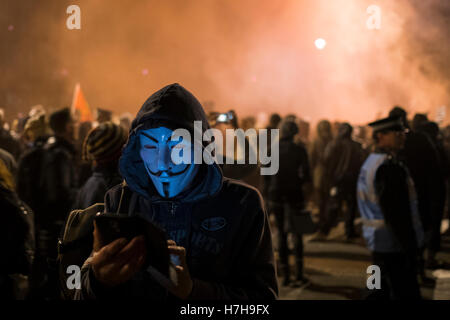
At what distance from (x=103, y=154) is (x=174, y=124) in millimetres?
1617

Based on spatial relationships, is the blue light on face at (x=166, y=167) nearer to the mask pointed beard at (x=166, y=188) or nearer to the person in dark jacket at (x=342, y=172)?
the mask pointed beard at (x=166, y=188)

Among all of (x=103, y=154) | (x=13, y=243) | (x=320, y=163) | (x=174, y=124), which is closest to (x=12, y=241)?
(x=13, y=243)

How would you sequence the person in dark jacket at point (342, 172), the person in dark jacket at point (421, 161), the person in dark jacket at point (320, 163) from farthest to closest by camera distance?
1. the person in dark jacket at point (320, 163)
2. the person in dark jacket at point (342, 172)
3. the person in dark jacket at point (421, 161)

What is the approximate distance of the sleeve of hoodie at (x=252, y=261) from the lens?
5.39 ft

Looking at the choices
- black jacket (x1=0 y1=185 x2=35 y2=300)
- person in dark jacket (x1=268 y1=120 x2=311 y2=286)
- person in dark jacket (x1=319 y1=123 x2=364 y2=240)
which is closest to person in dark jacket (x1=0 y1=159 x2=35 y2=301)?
black jacket (x1=0 y1=185 x2=35 y2=300)

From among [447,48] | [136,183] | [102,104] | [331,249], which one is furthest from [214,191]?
[102,104]

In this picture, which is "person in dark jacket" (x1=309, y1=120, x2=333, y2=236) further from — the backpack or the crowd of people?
the backpack

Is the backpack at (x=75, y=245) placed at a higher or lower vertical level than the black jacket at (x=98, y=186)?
lower

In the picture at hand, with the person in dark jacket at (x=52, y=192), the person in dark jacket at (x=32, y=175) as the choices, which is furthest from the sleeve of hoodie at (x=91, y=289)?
the person in dark jacket at (x=32, y=175)

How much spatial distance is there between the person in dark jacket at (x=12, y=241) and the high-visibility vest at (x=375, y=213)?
8.26ft

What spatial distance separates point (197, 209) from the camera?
5.57 feet

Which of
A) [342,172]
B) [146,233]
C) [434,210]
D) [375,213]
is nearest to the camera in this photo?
[146,233]

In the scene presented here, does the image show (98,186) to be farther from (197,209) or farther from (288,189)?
(288,189)

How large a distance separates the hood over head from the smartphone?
0.32m
